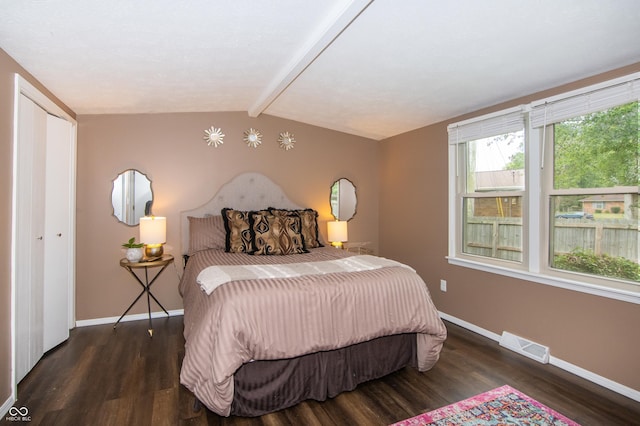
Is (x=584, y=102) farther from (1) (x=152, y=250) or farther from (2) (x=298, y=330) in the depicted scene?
(1) (x=152, y=250)

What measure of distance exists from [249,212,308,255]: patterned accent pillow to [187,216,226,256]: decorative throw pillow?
15.6 inches

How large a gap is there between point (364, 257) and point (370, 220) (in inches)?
82.2

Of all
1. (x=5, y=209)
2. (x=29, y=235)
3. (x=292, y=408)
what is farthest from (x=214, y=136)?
(x=292, y=408)

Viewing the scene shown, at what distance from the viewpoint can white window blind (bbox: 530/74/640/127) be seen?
2.26m

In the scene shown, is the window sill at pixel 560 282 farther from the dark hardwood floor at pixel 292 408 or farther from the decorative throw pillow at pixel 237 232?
the decorative throw pillow at pixel 237 232

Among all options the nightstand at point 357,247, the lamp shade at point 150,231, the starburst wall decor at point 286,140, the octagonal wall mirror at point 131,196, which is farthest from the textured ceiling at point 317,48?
the nightstand at point 357,247

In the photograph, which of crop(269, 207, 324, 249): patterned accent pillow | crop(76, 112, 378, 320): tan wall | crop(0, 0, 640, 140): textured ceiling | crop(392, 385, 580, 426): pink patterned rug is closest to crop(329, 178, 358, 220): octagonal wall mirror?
crop(76, 112, 378, 320): tan wall

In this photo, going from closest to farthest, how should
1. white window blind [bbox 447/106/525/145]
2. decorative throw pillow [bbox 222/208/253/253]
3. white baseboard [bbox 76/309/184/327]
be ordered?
white window blind [bbox 447/106/525/145], decorative throw pillow [bbox 222/208/253/253], white baseboard [bbox 76/309/184/327]

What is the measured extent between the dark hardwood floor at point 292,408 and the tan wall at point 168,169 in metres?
0.80

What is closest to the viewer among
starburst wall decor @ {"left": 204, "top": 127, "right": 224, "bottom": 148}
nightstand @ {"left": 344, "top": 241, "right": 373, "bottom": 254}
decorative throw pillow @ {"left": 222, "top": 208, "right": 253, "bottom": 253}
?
decorative throw pillow @ {"left": 222, "top": 208, "right": 253, "bottom": 253}

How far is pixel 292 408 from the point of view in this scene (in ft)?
6.89

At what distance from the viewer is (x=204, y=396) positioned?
1.88 meters

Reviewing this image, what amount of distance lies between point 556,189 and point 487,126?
0.87 metres

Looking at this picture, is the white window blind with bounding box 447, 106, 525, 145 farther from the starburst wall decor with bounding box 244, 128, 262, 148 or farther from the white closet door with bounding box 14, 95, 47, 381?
the white closet door with bounding box 14, 95, 47, 381
